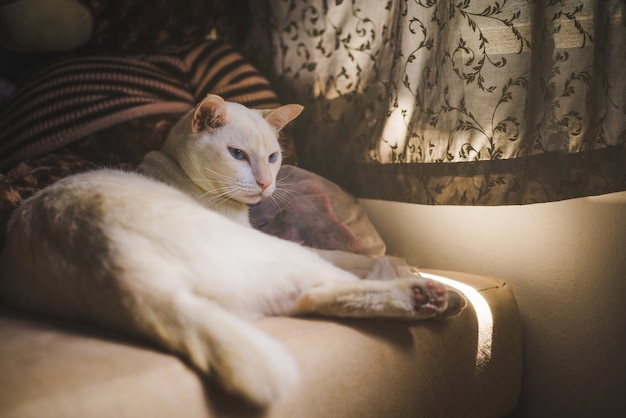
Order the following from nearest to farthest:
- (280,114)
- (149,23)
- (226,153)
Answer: (226,153) < (280,114) < (149,23)

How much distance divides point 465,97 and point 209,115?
1.91ft

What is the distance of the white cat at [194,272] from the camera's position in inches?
27.4

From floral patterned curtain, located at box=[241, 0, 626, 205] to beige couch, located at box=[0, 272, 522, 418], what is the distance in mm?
296

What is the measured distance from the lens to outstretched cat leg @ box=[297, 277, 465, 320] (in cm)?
91

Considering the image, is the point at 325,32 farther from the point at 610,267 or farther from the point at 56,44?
the point at 610,267

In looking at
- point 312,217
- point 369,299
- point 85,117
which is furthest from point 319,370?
point 85,117

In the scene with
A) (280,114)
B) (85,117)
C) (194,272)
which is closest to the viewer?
(194,272)

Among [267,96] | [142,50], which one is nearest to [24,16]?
[142,50]

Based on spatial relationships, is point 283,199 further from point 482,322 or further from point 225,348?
point 225,348

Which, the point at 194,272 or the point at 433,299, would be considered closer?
the point at 194,272

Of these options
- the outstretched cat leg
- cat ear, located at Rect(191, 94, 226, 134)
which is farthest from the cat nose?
the outstretched cat leg

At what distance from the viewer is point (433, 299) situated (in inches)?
37.4

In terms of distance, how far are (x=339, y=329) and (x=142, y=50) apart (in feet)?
3.70

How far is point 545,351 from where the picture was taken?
1.33 meters
